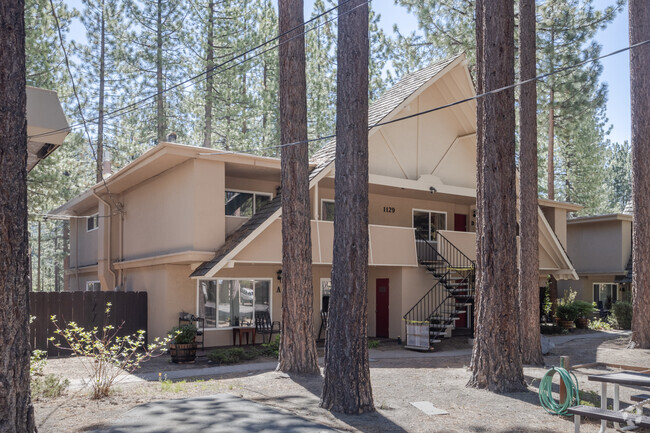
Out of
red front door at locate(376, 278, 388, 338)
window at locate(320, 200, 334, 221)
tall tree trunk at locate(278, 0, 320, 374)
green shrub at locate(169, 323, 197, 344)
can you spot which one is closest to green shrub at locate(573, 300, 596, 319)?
red front door at locate(376, 278, 388, 338)

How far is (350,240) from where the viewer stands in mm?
9195

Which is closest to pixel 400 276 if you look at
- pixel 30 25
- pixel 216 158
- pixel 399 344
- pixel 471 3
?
pixel 399 344

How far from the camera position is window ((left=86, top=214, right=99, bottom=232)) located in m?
25.0

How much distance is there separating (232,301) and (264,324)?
4.08ft

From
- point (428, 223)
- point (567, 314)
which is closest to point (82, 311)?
point (428, 223)

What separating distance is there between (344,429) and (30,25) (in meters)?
20.4

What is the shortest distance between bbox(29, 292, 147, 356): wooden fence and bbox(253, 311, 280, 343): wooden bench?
11.7 feet

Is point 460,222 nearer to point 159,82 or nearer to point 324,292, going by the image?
point 324,292

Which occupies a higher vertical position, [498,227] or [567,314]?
[498,227]

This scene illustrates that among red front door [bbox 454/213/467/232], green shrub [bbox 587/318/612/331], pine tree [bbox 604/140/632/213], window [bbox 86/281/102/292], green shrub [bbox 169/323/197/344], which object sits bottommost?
green shrub [bbox 587/318/612/331]

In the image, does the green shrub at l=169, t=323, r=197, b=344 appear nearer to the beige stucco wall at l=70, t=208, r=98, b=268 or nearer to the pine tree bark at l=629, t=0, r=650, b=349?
the beige stucco wall at l=70, t=208, r=98, b=268

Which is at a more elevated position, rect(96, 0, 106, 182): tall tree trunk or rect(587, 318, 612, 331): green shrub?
rect(96, 0, 106, 182): tall tree trunk

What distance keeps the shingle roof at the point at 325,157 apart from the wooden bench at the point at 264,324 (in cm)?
298

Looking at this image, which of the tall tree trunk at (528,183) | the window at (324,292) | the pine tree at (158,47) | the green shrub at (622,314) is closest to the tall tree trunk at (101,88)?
the pine tree at (158,47)
